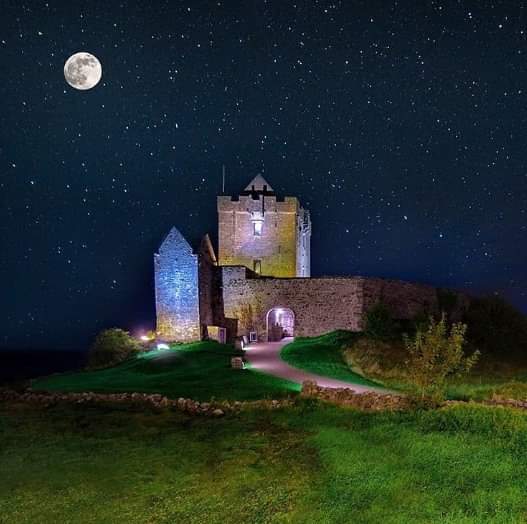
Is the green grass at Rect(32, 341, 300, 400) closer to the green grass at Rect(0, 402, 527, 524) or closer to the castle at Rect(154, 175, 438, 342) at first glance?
the green grass at Rect(0, 402, 527, 524)

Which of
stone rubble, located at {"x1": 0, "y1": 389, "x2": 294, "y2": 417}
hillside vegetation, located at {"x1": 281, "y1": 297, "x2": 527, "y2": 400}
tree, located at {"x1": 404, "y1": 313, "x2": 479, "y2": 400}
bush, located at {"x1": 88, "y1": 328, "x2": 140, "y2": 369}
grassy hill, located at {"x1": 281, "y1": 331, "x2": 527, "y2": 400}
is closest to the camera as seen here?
tree, located at {"x1": 404, "y1": 313, "x2": 479, "y2": 400}

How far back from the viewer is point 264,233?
39812 millimetres

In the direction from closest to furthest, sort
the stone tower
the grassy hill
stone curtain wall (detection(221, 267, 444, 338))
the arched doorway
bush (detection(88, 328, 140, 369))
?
the grassy hill
bush (detection(88, 328, 140, 369))
stone curtain wall (detection(221, 267, 444, 338))
the arched doorway
the stone tower

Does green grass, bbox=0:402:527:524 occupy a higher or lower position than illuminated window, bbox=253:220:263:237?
lower

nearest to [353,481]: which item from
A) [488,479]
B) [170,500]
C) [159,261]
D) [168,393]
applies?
[488,479]

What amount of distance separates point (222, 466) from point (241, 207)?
104ft

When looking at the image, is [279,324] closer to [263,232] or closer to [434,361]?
[263,232]

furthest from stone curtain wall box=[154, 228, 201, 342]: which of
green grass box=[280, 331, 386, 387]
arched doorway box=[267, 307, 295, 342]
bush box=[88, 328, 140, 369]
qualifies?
green grass box=[280, 331, 386, 387]

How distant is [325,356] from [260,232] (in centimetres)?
1779

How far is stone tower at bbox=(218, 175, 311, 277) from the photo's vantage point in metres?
39.7

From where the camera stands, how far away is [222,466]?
923 centimetres

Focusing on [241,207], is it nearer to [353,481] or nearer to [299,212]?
[299,212]

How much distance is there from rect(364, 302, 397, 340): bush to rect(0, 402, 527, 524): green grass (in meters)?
12.8

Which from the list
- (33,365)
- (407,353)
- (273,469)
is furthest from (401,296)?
(33,365)
